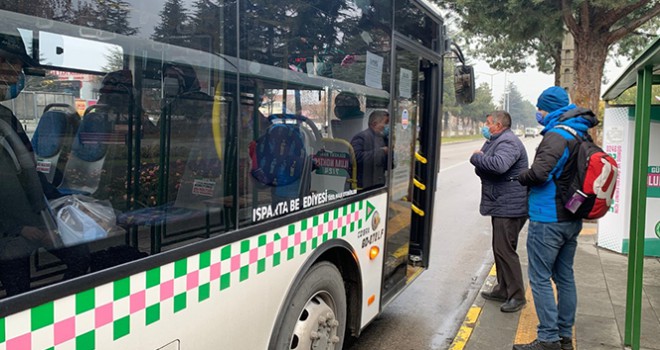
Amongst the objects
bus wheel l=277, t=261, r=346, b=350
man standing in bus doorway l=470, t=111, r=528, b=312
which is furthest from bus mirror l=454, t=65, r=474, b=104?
bus wheel l=277, t=261, r=346, b=350

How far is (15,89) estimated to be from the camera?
5.49ft

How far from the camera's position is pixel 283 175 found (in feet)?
9.04

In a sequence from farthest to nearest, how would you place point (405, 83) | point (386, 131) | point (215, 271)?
point (405, 83) → point (386, 131) → point (215, 271)

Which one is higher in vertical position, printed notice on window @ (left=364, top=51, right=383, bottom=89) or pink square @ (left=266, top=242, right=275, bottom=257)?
printed notice on window @ (left=364, top=51, right=383, bottom=89)

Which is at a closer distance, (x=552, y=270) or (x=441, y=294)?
(x=552, y=270)

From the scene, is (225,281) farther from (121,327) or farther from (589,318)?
(589,318)

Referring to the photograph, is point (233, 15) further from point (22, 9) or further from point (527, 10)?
point (527, 10)

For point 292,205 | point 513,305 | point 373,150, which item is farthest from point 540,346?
point 292,205

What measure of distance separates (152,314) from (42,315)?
447mm

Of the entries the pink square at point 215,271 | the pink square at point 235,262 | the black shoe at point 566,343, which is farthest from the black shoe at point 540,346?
the pink square at point 215,271

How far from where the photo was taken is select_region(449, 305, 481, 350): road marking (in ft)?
13.9

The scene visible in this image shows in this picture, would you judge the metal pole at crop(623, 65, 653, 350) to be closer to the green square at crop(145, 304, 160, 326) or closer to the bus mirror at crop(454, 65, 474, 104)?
the bus mirror at crop(454, 65, 474, 104)

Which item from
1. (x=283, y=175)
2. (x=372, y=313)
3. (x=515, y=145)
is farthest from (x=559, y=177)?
(x=283, y=175)

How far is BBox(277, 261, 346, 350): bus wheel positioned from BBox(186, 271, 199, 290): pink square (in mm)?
814
